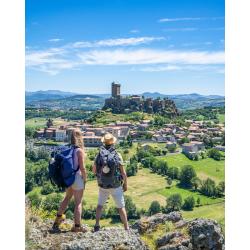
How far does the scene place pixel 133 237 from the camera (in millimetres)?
4008

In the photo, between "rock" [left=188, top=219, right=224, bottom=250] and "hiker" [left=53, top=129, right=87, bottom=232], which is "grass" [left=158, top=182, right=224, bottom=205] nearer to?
"rock" [left=188, top=219, right=224, bottom=250]

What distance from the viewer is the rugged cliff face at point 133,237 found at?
12.8 ft

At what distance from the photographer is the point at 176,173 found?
47.3ft

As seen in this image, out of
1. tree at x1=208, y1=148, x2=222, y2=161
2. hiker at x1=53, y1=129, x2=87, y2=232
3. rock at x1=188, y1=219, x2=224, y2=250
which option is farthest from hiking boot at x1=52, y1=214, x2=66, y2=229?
tree at x1=208, y1=148, x2=222, y2=161

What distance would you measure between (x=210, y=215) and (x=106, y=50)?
5.01 metres

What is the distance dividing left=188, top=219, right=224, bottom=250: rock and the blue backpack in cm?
126

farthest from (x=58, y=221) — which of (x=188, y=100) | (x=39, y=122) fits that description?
(x=188, y=100)

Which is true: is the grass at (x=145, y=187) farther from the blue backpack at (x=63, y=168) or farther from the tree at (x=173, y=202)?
the blue backpack at (x=63, y=168)

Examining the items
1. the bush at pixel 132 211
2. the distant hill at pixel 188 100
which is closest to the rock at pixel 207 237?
the bush at pixel 132 211

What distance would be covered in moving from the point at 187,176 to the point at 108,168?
10716 mm

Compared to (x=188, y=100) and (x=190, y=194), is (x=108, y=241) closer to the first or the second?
(x=190, y=194)

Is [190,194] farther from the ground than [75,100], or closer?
closer
